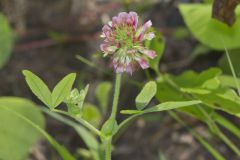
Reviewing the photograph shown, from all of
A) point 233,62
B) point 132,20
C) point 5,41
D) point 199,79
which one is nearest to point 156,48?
point 199,79

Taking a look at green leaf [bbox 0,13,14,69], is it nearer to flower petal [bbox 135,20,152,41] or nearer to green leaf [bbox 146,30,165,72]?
green leaf [bbox 146,30,165,72]

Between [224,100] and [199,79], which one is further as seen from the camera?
[199,79]

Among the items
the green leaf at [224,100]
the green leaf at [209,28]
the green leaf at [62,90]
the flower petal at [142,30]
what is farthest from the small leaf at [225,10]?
the green leaf at [62,90]

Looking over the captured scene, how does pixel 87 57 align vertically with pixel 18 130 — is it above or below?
below

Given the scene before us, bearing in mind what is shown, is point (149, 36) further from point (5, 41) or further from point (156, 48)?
point (5, 41)

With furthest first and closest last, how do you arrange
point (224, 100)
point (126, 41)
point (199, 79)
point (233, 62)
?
point (233, 62) < point (199, 79) < point (224, 100) < point (126, 41)
